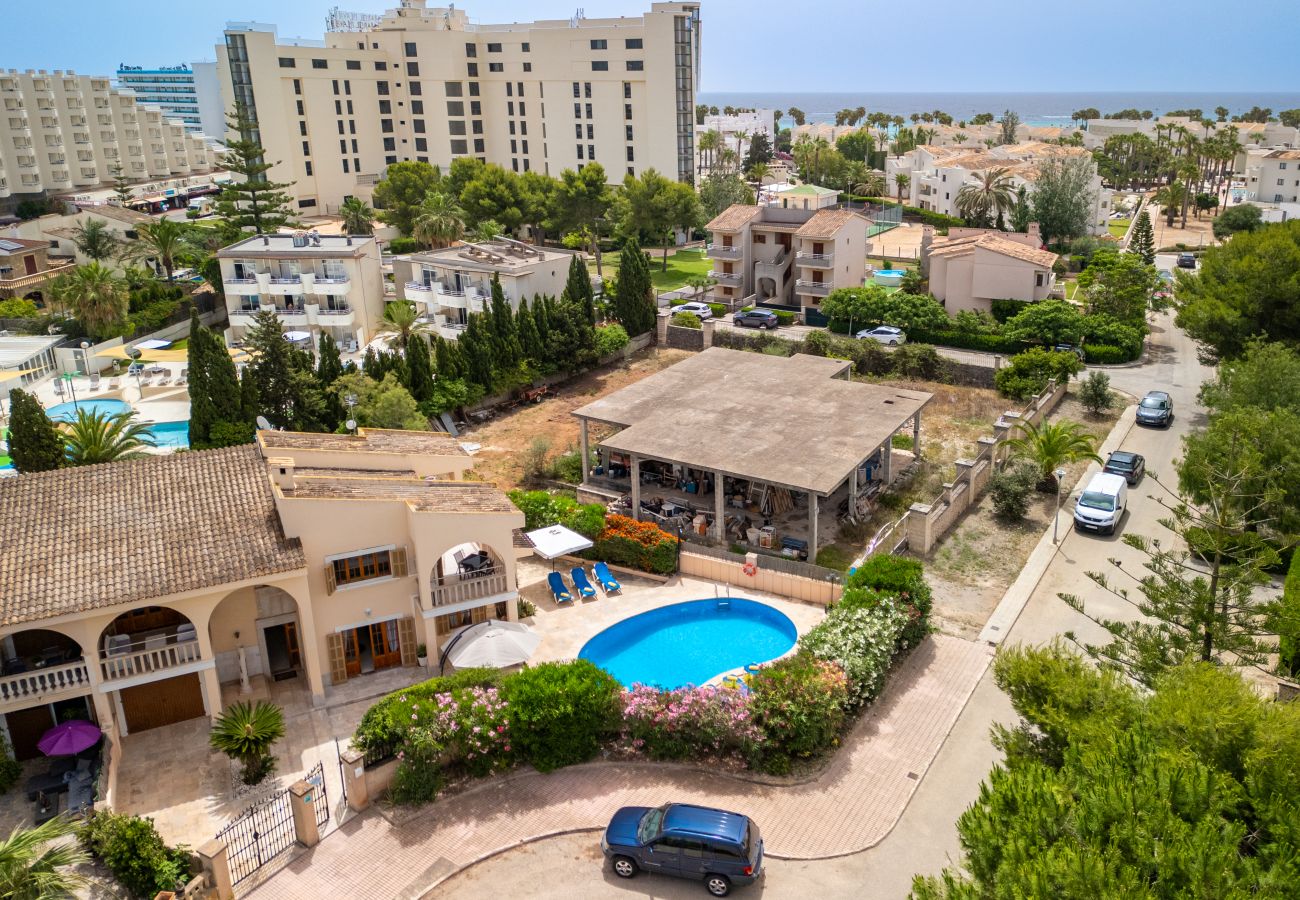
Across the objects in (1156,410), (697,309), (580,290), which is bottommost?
(1156,410)

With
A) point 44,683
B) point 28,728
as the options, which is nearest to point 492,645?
point 44,683

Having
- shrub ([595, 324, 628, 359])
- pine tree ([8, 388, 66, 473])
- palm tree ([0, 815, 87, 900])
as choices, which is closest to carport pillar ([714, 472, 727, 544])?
palm tree ([0, 815, 87, 900])

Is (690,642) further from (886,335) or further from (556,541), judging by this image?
(886,335)

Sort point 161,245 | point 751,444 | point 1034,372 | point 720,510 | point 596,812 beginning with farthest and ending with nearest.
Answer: point 161,245
point 1034,372
point 751,444
point 720,510
point 596,812

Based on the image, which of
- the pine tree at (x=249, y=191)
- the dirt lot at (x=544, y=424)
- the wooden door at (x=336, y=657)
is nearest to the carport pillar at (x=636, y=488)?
the dirt lot at (x=544, y=424)

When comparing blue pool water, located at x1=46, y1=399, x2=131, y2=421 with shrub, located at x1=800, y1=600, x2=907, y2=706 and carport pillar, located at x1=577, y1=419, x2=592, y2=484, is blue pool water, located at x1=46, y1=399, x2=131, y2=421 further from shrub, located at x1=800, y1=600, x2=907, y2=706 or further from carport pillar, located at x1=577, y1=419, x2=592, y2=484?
shrub, located at x1=800, y1=600, x2=907, y2=706

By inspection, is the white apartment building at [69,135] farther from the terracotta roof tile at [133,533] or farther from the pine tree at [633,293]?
the terracotta roof tile at [133,533]

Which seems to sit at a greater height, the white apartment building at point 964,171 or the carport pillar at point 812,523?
the white apartment building at point 964,171
